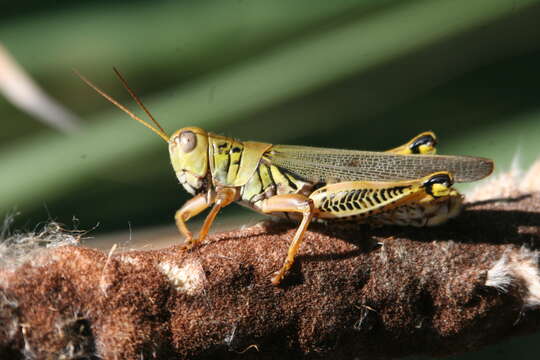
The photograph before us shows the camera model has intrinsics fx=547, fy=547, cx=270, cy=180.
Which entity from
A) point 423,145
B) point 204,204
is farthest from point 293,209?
point 423,145

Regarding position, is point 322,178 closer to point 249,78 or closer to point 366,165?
point 366,165

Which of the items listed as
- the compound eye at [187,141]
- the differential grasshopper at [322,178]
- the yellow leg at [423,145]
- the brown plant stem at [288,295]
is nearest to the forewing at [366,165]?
the differential grasshopper at [322,178]

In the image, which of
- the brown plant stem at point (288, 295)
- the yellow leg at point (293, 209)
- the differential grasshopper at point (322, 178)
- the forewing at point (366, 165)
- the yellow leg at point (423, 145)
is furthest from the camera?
the yellow leg at point (423, 145)

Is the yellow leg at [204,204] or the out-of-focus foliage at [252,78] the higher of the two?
the out-of-focus foliage at [252,78]

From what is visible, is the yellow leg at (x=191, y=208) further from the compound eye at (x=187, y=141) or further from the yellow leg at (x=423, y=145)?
the yellow leg at (x=423, y=145)

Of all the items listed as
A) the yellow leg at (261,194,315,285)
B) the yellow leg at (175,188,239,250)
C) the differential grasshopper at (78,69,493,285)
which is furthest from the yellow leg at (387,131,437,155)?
the yellow leg at (175,188,239,250)
